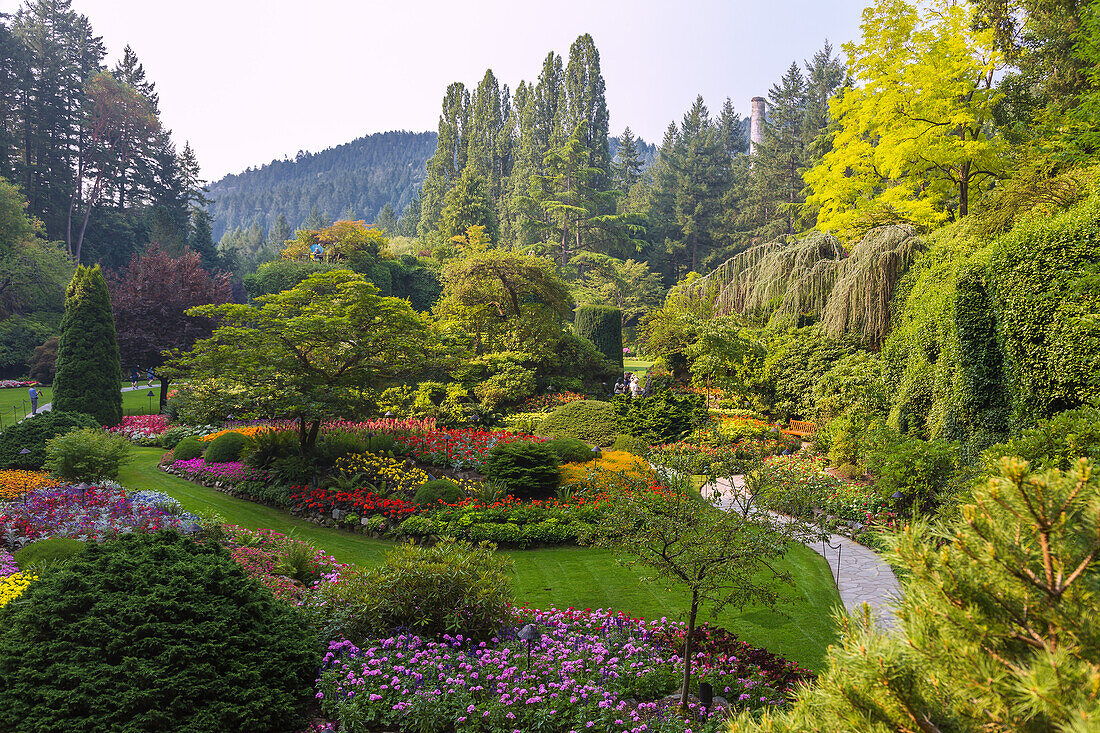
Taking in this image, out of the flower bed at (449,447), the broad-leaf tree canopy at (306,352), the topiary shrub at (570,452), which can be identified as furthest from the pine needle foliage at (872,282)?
the broad-leaf tree canopy at (306,352)

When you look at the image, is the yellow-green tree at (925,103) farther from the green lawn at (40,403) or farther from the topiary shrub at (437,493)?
the green lawn at (40,403)

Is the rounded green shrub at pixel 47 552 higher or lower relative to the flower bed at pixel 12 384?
lower

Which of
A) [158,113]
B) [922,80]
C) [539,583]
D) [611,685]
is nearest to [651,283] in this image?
[922,80]

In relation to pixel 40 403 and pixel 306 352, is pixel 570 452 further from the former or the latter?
pixel 40 403

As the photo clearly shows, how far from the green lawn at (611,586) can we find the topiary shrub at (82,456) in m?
1.51

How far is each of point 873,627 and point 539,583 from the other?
5.86m

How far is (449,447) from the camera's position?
38.8 ft

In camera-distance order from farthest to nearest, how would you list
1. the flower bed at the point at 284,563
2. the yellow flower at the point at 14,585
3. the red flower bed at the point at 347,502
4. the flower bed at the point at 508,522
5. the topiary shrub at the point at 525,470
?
the topiary shrub at the point at 525,470
the red flower bed at the point at 347,502
the flower bed at the point at 508,522
the flower bed at the point at 284,563
the yellow flower at the point at 14,585

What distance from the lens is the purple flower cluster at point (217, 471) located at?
1087cm

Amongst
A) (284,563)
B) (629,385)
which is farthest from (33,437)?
(629,385)

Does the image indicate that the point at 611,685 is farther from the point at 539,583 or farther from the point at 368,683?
the point at 539,583

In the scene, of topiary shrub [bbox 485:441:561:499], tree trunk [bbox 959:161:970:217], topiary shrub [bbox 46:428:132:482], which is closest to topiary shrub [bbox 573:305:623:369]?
tree trunk [bbox 959:161:970:217]

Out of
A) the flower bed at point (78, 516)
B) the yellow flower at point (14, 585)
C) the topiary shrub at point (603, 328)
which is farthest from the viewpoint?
the topiary shrub at point (603, 328)

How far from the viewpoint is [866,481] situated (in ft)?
35.5
